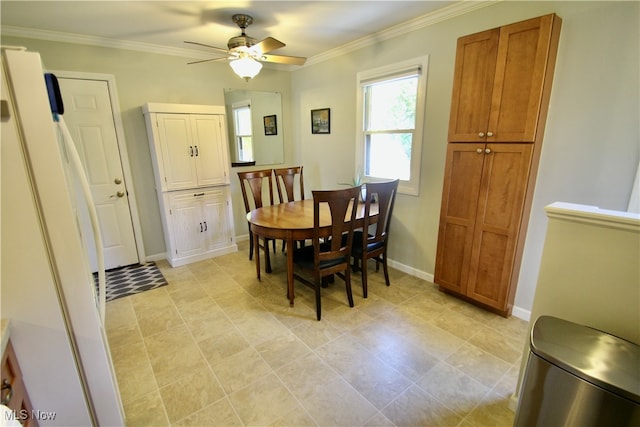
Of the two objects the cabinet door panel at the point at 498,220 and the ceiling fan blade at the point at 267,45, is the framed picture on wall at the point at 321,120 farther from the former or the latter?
the cabinet door panel at the point at 498,220

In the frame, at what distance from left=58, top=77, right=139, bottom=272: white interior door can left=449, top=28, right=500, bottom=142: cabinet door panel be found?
3.41 m

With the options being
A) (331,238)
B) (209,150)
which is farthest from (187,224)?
(331,238)

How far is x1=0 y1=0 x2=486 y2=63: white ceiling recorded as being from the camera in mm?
2277

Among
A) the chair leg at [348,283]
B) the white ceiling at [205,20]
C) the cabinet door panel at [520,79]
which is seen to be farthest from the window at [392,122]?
the chair leg at [348,283]

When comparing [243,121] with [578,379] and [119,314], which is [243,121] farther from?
[578,379]

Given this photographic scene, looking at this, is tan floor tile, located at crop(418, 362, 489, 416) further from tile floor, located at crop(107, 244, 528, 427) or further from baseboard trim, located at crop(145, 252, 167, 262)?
baseboard trim, located at crop(145, 252, 167, 262)

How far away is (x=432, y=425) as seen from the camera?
1.51 meters

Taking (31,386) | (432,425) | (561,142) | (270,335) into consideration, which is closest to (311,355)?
(270,335)

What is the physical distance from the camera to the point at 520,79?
6.43 feet

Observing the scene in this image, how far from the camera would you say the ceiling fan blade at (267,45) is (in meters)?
2.20

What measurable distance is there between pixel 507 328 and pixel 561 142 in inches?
55.4

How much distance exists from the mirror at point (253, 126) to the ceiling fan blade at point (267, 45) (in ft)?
5.54

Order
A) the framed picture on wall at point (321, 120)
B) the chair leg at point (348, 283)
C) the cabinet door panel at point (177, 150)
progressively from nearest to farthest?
the chair leg at point (348, 283), the cabinet door panel at point (177, 150), the framed picture on wall at point (321, 120)

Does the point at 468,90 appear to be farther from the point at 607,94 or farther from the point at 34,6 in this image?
the point at 34,6
